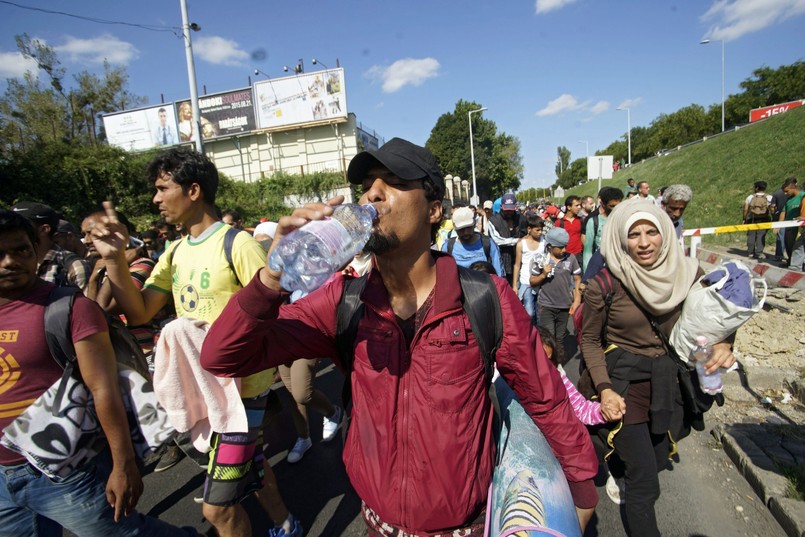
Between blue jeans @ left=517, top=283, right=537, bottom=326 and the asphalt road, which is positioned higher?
blue jeans @ left=517, top=283, right=537, bottom=326

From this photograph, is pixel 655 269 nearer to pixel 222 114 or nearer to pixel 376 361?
pixel 376 361

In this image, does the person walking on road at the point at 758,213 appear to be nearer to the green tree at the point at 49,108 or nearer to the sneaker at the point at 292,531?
the sneaker at the point at 292,531

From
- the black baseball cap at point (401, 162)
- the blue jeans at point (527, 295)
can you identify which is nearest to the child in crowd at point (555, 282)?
the blue jeans at point (527, 295)

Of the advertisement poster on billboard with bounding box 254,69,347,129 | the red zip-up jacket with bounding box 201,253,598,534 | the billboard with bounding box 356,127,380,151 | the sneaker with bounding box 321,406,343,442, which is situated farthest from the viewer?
the billboard with bounding box 356,127,380,151

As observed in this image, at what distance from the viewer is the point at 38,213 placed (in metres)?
3.23

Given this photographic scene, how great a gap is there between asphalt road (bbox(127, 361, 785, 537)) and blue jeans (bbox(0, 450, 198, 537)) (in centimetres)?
86

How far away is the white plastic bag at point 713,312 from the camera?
198 cm

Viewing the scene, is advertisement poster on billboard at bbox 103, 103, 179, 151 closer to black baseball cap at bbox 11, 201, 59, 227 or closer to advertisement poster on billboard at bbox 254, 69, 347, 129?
advertisement poster on billboard at bbox 254, 69, 347, 129

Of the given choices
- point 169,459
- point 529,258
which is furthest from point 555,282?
point 169,459

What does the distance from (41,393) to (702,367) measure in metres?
3.17

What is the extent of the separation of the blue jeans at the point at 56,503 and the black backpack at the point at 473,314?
1.41 metres

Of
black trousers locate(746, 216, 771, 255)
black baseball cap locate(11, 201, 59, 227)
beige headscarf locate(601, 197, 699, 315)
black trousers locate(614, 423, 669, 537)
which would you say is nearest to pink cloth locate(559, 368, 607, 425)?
black trousers locate(614, 423, 669, 537)

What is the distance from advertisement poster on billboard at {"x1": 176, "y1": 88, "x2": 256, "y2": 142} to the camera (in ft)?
124

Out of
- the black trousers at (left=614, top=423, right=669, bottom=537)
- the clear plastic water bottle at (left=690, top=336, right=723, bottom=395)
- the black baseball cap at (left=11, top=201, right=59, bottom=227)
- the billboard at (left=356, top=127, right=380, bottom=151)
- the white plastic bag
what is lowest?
the black trousers at (left=614, top=423, right=669, bottom=537)
